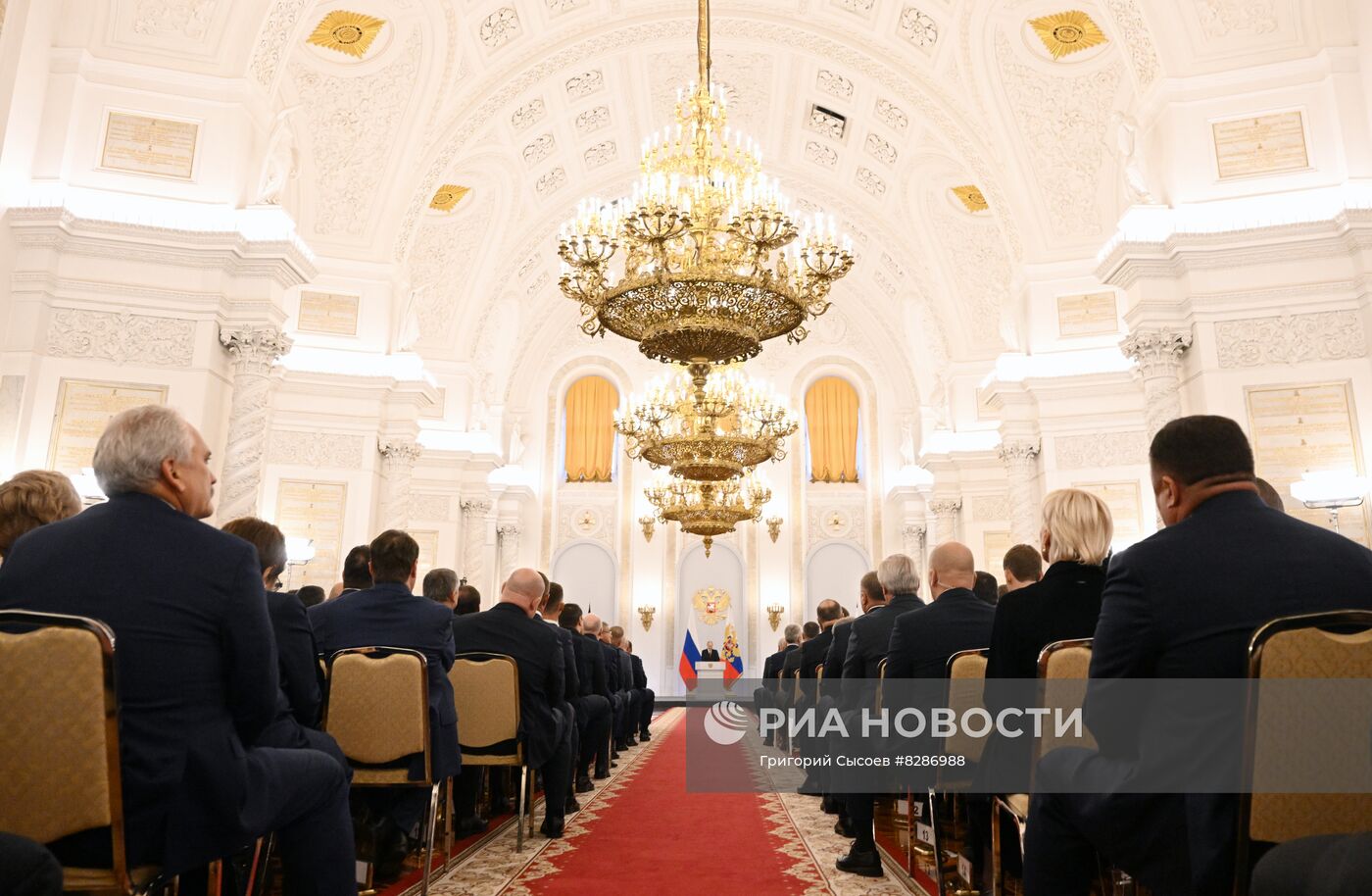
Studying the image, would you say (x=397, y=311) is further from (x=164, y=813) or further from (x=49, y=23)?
(x=164, y=813)

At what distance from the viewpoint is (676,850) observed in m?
4.74

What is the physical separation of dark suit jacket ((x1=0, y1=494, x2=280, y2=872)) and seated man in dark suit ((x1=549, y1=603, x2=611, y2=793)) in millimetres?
4433

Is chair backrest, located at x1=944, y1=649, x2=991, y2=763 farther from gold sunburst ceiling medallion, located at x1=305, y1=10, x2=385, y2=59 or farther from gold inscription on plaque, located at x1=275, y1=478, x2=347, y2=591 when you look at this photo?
gold sunburst ceiling medallion, located at x1=305, y1=10, x2=385, y2=59

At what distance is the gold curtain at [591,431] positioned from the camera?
22984 millimetres

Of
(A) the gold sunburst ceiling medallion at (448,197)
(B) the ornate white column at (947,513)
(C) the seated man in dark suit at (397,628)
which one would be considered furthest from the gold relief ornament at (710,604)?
(C) the seated man in dark suit at (397,628)

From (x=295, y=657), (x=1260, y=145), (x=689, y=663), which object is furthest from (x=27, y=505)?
(x=689, y=663)

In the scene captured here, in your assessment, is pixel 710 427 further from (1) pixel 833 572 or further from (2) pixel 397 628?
(1) pixel 833 572

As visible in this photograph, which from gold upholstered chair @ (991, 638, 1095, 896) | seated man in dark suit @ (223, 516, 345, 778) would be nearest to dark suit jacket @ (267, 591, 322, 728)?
seated man in dark suit @ (223, 516, 345, 778)

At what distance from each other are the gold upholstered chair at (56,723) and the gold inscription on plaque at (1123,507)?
1066cm

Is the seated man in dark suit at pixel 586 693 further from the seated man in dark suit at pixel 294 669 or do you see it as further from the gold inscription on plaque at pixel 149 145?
the gold inscription on plaque at pixel 149 145

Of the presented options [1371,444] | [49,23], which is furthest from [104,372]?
[1371,444]

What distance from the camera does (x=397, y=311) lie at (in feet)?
43.3

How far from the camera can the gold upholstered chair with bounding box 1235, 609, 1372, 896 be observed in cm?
169

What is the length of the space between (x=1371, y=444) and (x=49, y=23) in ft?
41.0
